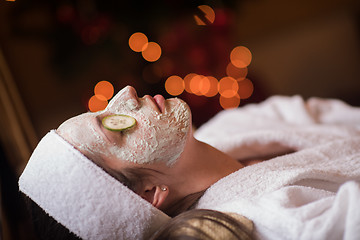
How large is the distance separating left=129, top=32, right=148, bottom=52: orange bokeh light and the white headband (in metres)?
1.84

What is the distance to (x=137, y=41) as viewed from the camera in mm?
2754

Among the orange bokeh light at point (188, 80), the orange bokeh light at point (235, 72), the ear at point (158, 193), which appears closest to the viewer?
the ear at point (158, 193)

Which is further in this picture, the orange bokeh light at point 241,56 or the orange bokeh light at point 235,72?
the orange bokeh light at point 241,56

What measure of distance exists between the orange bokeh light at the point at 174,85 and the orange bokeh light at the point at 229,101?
0.30m

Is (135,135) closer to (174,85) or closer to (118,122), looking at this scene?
(118,122)

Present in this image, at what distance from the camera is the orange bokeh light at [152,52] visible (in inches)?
107

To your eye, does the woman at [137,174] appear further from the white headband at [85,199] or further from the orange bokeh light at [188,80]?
the orange bokeh light at [188,80]

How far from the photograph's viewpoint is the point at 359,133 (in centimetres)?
147

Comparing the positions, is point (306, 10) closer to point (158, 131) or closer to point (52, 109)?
point (52, 109)

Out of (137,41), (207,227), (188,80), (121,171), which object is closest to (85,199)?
(121,171)

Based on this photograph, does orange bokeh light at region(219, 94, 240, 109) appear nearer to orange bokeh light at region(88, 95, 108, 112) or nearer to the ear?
orange bokeh light at region(88, 95, 108, 112)

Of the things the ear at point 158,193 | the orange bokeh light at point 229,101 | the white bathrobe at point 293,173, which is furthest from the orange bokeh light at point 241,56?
the ear at point 158,193

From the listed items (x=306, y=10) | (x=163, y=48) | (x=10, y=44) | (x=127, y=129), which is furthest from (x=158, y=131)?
(x=306, y=10)

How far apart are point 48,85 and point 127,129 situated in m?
2.25
